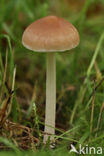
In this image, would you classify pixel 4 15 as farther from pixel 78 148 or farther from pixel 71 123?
pixel 78 148

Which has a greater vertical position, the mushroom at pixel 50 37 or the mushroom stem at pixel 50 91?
the mushroom at pixel 50 37

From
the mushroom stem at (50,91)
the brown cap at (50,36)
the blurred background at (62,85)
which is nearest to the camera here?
the brown cap at (50,36)

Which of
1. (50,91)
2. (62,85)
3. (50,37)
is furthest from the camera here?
(62,85)

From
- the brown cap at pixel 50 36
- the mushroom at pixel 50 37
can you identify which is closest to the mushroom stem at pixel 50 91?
the mushroom at pixel 50 37

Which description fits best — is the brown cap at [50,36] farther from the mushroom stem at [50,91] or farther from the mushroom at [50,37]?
the mushroom stem at [50,91]

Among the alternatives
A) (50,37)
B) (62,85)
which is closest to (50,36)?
(50,37)

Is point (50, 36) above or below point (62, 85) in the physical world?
above

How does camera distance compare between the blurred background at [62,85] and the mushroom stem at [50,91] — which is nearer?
the mushroom stem at [50,91]

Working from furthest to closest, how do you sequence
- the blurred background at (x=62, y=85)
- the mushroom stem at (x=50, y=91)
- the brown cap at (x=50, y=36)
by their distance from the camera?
the blurred background at (x=62, y=85) → the mushroom stem at (x=50, y=91) → the brown cap at (x=50, y=36)

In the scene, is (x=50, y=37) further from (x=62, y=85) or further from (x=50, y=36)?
(x=62, y=85)
